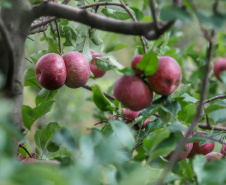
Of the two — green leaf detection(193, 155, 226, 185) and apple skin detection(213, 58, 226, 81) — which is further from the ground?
green leaf detection(193, 155, 226, 185)

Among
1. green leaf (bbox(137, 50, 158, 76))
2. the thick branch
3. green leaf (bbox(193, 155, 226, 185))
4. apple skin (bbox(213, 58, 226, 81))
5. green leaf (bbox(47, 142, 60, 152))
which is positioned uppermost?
the thick branch

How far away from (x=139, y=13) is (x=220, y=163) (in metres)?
0.86

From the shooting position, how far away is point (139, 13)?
1.17m

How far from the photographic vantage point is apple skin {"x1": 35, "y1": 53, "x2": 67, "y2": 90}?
2.28 feet

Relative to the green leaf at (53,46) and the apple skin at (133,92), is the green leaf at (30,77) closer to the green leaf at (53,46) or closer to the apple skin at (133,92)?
the green leaf at (53,46)

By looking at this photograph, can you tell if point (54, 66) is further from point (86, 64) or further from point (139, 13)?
point (139, 13)

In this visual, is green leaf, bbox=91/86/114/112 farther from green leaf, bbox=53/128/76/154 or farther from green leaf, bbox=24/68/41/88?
green leaf, bbox=53/128/76/154

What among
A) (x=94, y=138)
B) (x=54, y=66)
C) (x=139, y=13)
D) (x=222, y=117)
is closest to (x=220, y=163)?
(x=94, y=138)

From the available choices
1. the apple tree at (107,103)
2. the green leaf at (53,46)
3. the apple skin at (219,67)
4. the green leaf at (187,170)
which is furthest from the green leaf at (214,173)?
the apple skin at (219,67)

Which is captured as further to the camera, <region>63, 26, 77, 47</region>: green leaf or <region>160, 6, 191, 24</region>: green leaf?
<region>63, 26, 77, 47</region>: green leaf

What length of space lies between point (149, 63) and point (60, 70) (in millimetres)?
250

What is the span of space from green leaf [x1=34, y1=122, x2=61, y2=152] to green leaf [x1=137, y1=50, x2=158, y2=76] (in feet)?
0.90

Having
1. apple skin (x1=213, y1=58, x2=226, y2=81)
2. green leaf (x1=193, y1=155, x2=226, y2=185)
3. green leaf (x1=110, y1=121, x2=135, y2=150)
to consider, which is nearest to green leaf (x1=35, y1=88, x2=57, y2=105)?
green leaf (x1=110, y1=121, x2=135, y2=150)

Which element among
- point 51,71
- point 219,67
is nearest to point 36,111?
point 51,71
